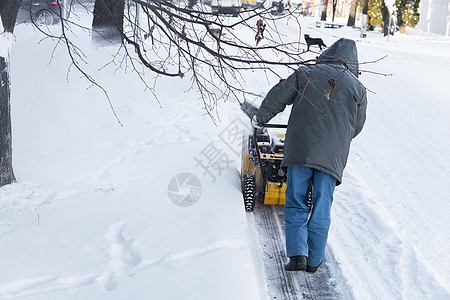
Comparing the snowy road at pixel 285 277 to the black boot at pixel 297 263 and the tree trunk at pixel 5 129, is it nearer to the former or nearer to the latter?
the black boot at pixel 297 263

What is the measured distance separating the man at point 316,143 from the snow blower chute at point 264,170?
0.83 meters

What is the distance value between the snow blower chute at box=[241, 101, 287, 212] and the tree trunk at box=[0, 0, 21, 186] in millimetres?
2646

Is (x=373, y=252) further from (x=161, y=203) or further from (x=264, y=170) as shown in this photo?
(x=161, y=203)

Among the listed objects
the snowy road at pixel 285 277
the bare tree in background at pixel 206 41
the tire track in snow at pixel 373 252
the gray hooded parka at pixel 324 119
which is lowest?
the snowy road at pixel 285 277

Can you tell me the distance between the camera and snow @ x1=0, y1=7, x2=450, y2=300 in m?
4.04

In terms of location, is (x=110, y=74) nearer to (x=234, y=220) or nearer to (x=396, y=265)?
(x=234, y=220)

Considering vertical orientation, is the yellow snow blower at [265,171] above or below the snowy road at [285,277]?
above

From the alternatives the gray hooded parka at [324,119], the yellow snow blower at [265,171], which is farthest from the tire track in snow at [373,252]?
the gray hooded parka at [324,119]

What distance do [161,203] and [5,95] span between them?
2126 mm

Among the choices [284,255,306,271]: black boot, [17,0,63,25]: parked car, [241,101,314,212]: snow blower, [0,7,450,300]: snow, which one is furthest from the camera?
[17,0,63,25]: parked car

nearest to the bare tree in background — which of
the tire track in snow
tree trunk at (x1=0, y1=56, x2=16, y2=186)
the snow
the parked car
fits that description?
tree trunk at (x1=0, y1=56, x2=16, y2=186)

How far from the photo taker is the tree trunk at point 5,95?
5.39 m

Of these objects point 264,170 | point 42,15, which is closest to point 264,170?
point 264,170

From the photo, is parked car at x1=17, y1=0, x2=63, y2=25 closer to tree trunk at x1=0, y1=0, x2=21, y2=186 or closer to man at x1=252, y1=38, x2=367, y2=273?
tree trunk at x1=0, y1=0, x2=21, y2=186
